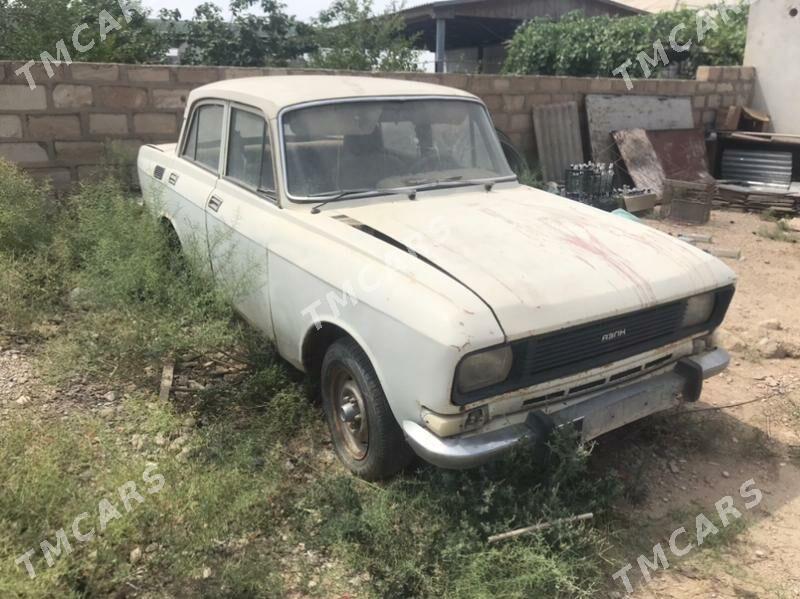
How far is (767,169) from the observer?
1088 centimetres

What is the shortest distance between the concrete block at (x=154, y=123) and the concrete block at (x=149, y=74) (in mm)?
331

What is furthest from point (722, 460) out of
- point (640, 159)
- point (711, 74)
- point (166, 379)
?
point (711, 74)

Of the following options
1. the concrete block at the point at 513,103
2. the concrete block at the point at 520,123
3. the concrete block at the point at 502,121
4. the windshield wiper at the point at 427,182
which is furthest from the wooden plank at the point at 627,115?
the windshield wiper at the point at 427,182

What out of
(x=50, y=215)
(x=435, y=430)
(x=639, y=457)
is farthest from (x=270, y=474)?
(x=50, y=215)

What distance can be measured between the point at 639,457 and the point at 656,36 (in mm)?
11724

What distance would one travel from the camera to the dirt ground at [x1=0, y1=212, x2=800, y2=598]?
8.90 ft

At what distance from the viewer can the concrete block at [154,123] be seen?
22.0ft

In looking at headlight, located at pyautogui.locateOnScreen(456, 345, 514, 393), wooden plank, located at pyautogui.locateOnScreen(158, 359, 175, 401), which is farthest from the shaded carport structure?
headlight, located at pyautogui.locateOnScreen(456, 345, 514, 393)

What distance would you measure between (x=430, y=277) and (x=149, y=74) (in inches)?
204

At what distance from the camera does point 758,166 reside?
11.0 metres

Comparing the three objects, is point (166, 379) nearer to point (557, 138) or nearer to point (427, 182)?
point (427, 182)

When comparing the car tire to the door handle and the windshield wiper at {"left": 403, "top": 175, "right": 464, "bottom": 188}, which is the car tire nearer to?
the windshield wiper at {"left": 403, "top": 175, "right": 464, "bottom": 188}

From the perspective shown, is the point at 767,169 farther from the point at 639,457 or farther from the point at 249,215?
the point at 249,215

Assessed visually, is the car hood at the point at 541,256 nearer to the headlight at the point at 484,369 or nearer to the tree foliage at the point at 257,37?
the headlight at the point at 484,369
